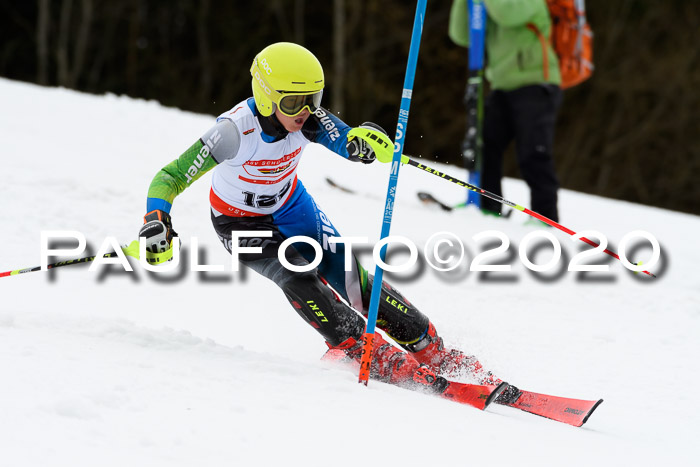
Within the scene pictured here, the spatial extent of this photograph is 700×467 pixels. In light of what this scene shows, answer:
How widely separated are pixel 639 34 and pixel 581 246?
15833 mm

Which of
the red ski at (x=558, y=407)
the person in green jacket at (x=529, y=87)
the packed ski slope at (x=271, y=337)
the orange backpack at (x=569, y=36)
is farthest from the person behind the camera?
the orange backpack at (x=569, y=36)

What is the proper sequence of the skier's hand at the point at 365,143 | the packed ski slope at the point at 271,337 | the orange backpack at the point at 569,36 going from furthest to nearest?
1. the orange backpack at the point at 569,36
2. the skier's hand at the point at 365,143
3. the packed ski slope at the point at 271,337

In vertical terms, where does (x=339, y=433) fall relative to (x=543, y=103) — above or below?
below

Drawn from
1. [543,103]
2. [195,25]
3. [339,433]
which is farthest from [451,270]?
[195,25]

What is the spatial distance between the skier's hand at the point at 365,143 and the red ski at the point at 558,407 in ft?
4.12

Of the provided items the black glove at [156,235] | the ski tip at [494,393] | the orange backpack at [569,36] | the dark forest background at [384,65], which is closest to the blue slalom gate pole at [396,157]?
the ski tip at [494,393]

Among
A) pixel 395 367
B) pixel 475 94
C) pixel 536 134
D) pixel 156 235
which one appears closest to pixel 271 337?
pixel 395 367

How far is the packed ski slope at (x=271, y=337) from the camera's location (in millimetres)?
2359

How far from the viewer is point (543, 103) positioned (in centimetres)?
622

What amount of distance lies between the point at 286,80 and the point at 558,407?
1.81 m

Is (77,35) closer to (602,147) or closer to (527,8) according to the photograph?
(602,147)

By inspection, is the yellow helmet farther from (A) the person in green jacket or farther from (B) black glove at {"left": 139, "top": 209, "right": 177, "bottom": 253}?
(A) the person in green jacket

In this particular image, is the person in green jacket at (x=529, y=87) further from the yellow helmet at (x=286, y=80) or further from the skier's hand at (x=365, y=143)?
the yellow helmet at (x=286, y=80)

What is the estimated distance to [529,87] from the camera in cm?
624
